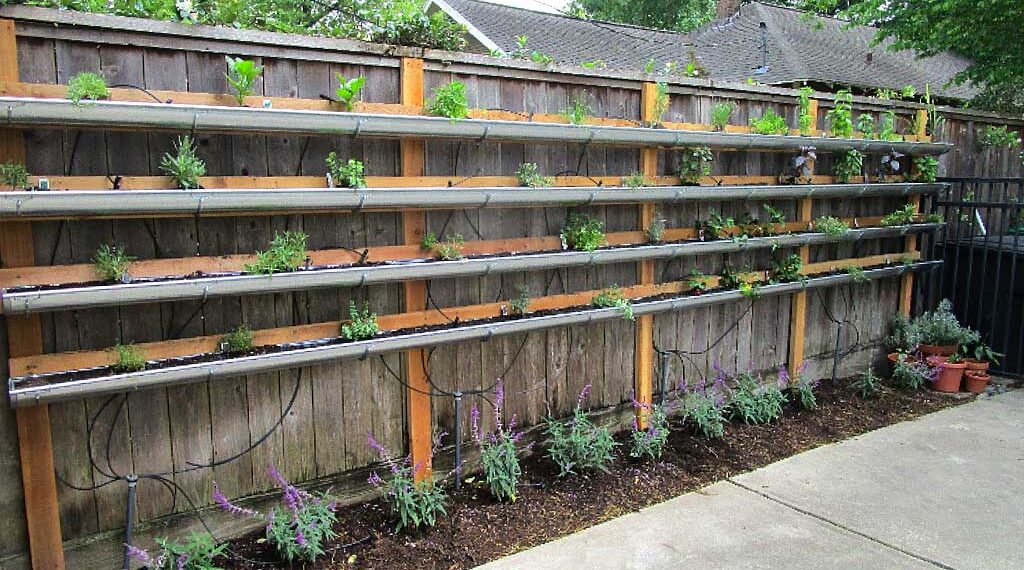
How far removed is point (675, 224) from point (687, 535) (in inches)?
77.3

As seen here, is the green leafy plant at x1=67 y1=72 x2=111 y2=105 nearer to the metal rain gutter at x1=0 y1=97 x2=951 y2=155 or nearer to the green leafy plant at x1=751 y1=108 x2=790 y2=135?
the metal rain gutter at x1=0 y1=97 x2=951 y2=155

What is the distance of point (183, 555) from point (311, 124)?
1.77 metres

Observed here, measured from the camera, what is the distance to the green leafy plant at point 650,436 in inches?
164

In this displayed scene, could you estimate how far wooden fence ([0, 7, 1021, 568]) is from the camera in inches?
105

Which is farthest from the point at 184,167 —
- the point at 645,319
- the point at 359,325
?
the point at 645,319

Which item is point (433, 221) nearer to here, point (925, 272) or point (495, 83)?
point (495, 83)

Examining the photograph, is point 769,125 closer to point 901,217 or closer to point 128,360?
point 901,217

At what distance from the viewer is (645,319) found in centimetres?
446

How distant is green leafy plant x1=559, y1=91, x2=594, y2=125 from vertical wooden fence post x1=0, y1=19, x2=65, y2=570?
2437 millimetres

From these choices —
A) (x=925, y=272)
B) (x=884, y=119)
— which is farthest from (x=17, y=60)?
(x=925, y=272)

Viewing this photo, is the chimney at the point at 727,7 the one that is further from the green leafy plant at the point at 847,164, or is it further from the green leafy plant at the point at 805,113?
the green leafy plant at the point at 805,113

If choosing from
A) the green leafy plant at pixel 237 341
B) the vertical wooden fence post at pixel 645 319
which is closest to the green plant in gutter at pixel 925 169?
the vertical wooden fence post at pixel 645 319

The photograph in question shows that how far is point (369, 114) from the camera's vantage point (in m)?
3.15

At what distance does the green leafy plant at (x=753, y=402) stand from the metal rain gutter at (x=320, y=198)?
1270 mm
